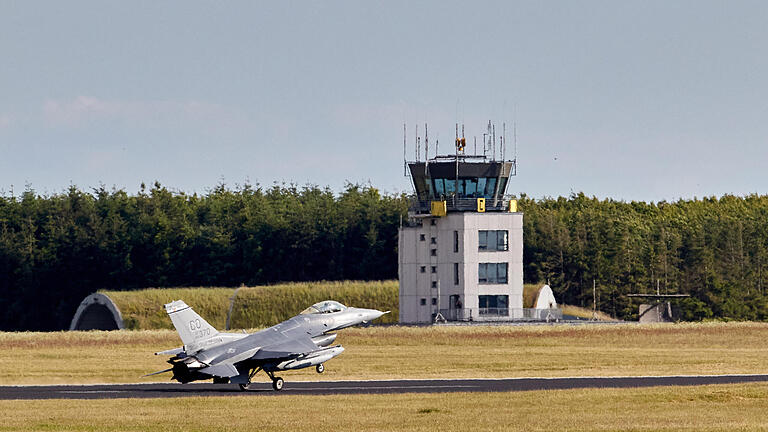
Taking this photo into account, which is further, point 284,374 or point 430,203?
point 430,203

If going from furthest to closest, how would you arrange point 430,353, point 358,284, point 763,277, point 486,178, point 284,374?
→ point 763,277
point 358,284
point 486,178
point 430,353
point 284,374

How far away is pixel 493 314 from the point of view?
74750 millimetres

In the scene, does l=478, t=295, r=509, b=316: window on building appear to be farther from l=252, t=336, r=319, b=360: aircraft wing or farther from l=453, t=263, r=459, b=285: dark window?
l=252, t=336, r=319, b=360: aircraft wing

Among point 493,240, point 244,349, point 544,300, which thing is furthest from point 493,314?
point 244,349

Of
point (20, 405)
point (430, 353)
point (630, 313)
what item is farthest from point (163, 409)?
point (630, 313)

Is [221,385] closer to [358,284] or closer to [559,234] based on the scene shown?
[358,284]

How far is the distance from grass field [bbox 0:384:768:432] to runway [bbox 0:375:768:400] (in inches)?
91.0

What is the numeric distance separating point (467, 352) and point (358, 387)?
17764mm

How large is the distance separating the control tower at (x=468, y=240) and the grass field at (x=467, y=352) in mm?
5723

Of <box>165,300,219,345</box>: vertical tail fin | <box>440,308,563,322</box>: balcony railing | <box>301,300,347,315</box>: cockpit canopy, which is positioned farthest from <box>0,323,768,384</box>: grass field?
<box>165,300,219,345</box>: vertical tail fin

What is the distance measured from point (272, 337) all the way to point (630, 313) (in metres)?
68.1

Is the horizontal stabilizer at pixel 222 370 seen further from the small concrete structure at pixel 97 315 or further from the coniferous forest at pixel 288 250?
the coniferous forest at pixel 288 250

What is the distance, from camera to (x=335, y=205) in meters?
124

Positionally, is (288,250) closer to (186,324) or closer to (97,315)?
(97,315)
